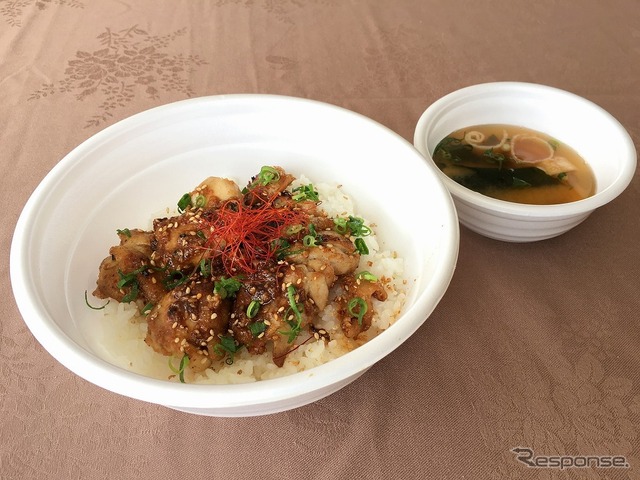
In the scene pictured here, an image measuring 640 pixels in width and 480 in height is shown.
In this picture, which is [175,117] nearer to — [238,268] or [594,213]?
[238,268]

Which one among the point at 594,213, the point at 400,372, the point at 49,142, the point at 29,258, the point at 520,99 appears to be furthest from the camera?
the point at 49,142

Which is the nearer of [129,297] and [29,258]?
[29,258]

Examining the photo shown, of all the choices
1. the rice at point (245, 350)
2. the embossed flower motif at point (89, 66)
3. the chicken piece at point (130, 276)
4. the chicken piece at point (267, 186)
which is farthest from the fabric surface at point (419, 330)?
the chicken piece at point (267, 186)


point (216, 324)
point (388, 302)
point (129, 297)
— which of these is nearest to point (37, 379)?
point (129, 297)

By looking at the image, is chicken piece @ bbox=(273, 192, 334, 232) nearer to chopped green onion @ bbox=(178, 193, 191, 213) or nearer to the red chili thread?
the red chili thread

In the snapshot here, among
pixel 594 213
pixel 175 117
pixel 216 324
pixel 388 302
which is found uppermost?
pixel 175 117

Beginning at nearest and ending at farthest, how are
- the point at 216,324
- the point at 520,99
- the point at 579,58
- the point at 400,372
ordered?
1. the point at 216,324
2. the point at 400,372
3. the point at 520,99
4. the point at 579,58

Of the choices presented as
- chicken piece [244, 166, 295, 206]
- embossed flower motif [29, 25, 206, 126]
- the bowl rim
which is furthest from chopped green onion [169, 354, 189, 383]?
embossed flower motif [29, 25, 206, 126]

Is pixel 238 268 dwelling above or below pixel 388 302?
above
